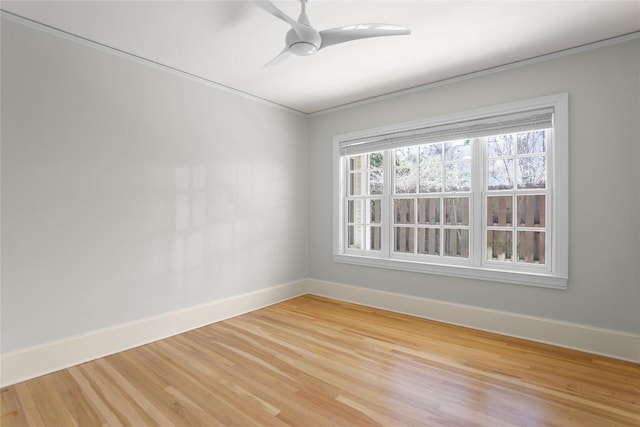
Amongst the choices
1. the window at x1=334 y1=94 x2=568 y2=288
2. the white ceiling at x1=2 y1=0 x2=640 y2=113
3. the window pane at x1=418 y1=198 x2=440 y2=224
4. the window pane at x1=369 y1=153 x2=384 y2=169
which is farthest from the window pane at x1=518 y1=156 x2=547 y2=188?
the window pane at x1=369 y1=153 x2=384 y2=169

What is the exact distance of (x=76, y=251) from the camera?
2.71m

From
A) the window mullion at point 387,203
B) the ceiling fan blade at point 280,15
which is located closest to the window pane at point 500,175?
the window mullion at point 387,203

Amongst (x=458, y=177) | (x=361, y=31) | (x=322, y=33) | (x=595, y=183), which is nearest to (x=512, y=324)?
(x=595, y=183)

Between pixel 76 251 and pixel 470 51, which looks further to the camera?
pixel 470 51

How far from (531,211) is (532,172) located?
0.39 metres

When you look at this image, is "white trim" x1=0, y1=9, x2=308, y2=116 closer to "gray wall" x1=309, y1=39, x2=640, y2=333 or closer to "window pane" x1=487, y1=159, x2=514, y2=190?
"gray wall" x1=309, y1=39, x2=640, y2=333

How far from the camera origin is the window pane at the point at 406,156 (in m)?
4.04

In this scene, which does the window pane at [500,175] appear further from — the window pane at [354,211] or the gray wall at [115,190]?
the gray wall at [115,190]

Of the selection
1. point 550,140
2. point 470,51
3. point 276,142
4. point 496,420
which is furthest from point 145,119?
point 550,140

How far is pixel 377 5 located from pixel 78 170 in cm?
276

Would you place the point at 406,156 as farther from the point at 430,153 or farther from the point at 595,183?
the point at 595,183

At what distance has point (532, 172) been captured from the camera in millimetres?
3234

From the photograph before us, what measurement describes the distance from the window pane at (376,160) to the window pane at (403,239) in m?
0.91

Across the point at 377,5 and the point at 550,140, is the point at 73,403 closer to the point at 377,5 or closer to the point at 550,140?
the point at 377,5
